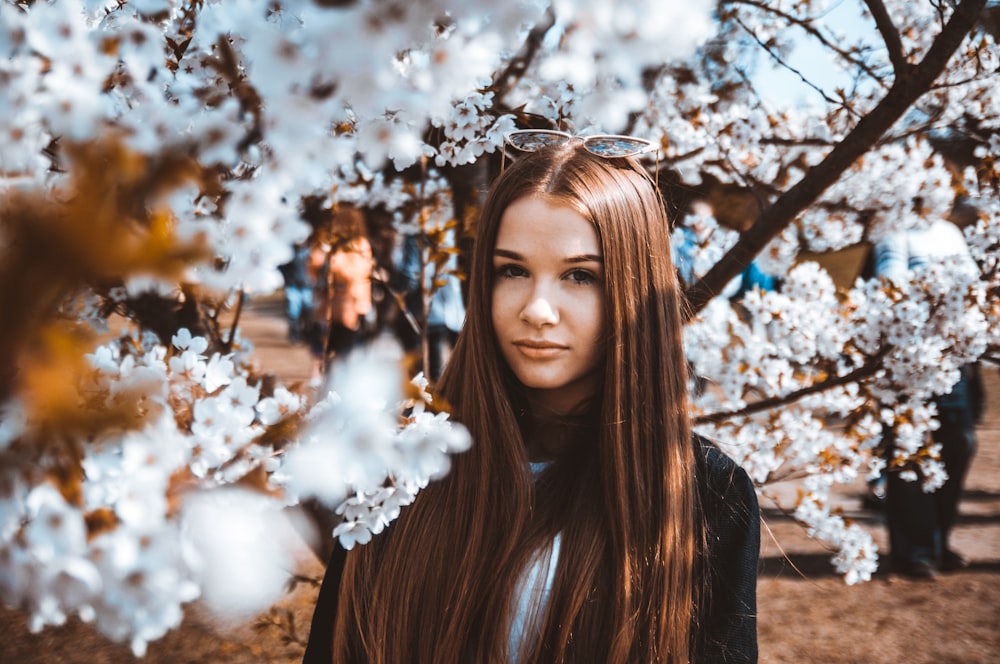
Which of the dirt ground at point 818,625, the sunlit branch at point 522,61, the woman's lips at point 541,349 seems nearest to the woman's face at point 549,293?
the woman's lips at point 541,349

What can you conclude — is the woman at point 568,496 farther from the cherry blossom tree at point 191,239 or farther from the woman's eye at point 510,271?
the cherry blossom tree at point 191,239

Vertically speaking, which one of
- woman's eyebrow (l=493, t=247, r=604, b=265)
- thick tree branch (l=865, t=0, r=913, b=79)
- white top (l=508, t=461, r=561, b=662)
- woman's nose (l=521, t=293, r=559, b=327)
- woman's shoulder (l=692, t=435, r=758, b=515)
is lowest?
white top (l=508, t=461, r=561, b=662)

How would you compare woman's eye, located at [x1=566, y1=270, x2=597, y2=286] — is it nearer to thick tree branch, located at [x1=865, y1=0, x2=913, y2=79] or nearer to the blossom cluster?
the blossom cluster

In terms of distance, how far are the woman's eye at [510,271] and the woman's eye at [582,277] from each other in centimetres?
9

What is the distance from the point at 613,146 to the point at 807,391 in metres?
1.16

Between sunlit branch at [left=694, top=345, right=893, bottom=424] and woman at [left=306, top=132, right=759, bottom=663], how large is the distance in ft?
2.51

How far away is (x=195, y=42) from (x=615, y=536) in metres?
1.24

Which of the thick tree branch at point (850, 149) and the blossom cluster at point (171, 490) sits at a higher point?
the thick tree branch at point (850, 149)

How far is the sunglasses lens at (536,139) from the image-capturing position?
5.25 ft

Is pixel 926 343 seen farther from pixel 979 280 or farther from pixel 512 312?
pixel 512 312

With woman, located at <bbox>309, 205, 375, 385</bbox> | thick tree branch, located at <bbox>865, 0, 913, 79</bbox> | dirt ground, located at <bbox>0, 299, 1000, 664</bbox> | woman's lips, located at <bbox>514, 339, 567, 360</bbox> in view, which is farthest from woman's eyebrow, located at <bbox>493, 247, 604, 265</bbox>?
dirt ground, located at <bbox>0, 299, 1000, 664</bbox>

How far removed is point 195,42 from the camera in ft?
4.52

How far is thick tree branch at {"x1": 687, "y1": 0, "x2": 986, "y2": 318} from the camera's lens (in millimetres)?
1736

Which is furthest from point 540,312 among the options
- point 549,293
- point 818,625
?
point 818,625
